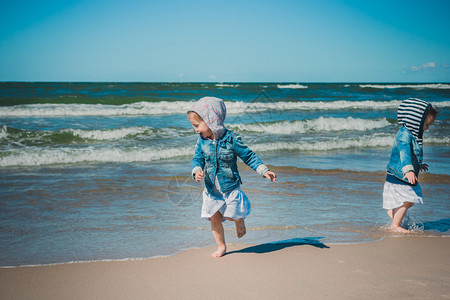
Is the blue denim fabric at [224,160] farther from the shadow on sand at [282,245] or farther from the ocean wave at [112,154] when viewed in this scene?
the ocean wave at [112,154]

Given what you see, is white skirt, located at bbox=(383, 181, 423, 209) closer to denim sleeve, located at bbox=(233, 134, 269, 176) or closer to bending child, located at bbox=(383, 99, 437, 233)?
bending child, located at bbox=(383, 99, 437, 233)

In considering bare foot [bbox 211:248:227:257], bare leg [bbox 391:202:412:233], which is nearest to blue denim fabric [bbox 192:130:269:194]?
bare foot [bbox 211:248:227:257]

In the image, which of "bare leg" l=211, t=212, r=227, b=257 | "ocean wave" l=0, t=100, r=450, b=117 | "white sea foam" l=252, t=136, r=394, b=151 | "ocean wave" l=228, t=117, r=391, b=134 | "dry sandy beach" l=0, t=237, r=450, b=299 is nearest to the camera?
"dry sandy beach" l=0, t=237, r=450, b=299

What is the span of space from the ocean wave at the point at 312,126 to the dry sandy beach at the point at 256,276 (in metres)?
11.3

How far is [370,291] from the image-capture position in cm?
258

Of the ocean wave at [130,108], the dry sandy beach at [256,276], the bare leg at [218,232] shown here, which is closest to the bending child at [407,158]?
the dry sandy beach at [256,276]

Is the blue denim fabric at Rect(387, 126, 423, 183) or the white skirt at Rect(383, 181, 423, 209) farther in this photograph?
the white skirt at Rect(383, 181, 423, 209)

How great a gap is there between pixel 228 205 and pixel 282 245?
0.78 m

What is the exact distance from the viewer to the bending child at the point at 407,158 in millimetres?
3797

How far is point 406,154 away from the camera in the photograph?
3775 millimetres

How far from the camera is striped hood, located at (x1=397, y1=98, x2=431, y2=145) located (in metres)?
3.81

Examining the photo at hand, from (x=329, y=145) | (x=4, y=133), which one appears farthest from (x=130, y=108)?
(x=329, y=145)

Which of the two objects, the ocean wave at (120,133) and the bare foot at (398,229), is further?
the ocean wave at (120,133)

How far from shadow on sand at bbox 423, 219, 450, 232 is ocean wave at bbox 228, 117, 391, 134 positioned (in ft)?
33.5
